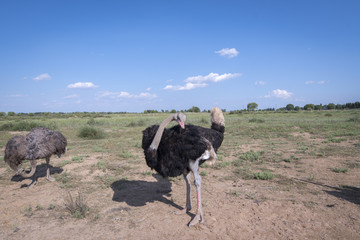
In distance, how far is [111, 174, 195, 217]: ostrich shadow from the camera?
5.07 meters

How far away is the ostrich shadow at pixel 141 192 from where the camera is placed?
5.07 m

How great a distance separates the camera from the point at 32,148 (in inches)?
237

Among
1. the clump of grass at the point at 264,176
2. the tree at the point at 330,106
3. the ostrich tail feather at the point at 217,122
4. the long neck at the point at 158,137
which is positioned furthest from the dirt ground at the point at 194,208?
the tree at the point at 330,106

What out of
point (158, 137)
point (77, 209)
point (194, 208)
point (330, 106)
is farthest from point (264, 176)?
point (330, 106)

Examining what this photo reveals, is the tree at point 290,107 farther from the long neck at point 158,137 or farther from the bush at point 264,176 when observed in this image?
the long neck at point 158,137

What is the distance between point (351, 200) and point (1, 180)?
9.40 m

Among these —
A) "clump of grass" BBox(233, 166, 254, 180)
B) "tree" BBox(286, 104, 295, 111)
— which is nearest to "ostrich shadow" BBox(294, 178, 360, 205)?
"clump of grass" BBox(233, 166, 254, 180)

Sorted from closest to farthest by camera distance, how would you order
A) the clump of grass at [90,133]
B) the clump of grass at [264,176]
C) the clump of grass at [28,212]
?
the clump of grass at [28,212] < the clump of grass at [264,176] < the clump of grass at [90,133]

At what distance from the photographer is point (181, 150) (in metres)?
3.95

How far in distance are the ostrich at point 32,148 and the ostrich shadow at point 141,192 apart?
6.91 ft

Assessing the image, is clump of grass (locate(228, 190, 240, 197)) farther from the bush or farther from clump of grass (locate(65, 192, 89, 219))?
clump of grass (locate(65, 192, 89, 219))

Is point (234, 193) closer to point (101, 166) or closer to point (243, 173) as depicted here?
point (243, 173)

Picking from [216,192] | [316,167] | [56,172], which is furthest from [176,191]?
[316,167]

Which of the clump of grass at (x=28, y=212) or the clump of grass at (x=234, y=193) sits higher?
the clump of grass at (x=234, y=193)
